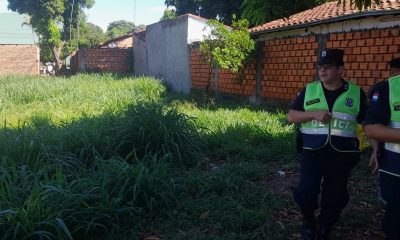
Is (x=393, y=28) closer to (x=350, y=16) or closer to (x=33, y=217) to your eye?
(x=350, y=16)

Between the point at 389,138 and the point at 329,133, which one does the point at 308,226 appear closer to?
the point at 329,133

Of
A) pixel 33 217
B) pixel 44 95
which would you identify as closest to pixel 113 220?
pixel 33 217

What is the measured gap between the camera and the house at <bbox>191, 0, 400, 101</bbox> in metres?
6.50

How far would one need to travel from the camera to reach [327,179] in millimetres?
2734

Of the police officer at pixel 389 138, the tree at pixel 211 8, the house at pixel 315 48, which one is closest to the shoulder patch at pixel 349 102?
the police officer at pixel 389 138

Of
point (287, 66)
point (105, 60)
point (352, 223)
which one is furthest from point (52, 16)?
point (352, 223)

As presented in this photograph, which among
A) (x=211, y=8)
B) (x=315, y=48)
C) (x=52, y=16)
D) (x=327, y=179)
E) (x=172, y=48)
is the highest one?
Result: (x=52, y=16)

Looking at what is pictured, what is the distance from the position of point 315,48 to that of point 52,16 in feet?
Result: 74.5

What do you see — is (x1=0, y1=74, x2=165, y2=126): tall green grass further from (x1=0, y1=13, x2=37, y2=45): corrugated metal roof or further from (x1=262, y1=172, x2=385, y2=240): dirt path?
(x1=0, y1=13, x2=37, y2=45): corrugated metal roof

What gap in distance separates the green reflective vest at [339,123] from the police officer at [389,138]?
44 centimetres

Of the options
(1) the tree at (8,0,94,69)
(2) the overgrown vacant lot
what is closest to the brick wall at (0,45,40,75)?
(1) the tree at (8,0,94,69)

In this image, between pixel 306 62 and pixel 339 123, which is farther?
pixel 306 62

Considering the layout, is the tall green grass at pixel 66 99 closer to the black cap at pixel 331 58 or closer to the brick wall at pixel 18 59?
the black cap at pixel 331 58

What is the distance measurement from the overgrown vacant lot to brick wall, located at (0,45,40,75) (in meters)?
18.4
